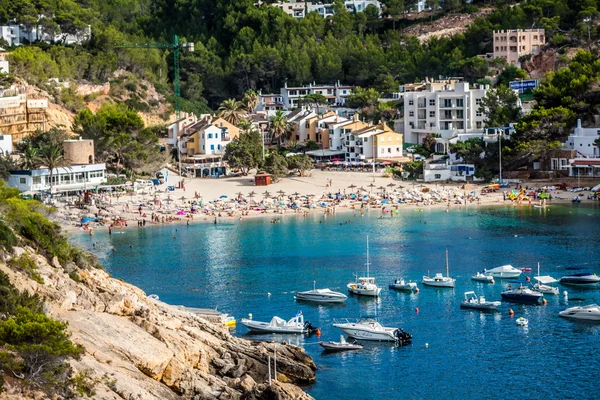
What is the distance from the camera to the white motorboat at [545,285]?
48375 mm

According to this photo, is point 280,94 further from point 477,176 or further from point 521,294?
point 521,294

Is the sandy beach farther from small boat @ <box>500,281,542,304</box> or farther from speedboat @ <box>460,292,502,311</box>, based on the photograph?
speedboat @ <box>460,292,502,311</box>

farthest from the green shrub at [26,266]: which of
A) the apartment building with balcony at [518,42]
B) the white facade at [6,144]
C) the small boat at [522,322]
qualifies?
the apartment building with balcony at [518,42]

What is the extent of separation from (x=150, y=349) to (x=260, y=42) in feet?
293

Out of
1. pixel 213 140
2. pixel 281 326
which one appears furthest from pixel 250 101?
pixel 281 326

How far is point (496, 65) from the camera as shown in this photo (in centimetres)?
10625

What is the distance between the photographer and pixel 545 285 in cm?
4953

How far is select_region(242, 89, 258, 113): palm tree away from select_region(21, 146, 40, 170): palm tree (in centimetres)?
3478

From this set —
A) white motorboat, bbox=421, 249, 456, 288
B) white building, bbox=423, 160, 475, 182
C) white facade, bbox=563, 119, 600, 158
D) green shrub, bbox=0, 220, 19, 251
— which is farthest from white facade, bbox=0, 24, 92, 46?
green shrub, bbox=0, 220, 19, 251

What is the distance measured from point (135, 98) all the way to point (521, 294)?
5993cm

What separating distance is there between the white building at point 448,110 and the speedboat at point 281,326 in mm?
50068

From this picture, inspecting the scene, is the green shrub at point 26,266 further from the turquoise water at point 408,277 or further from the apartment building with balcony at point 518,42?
the apartment building with balcony at point 518,42

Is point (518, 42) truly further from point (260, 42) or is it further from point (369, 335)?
point (369, 335)

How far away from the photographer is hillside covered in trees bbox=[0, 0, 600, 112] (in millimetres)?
101500
